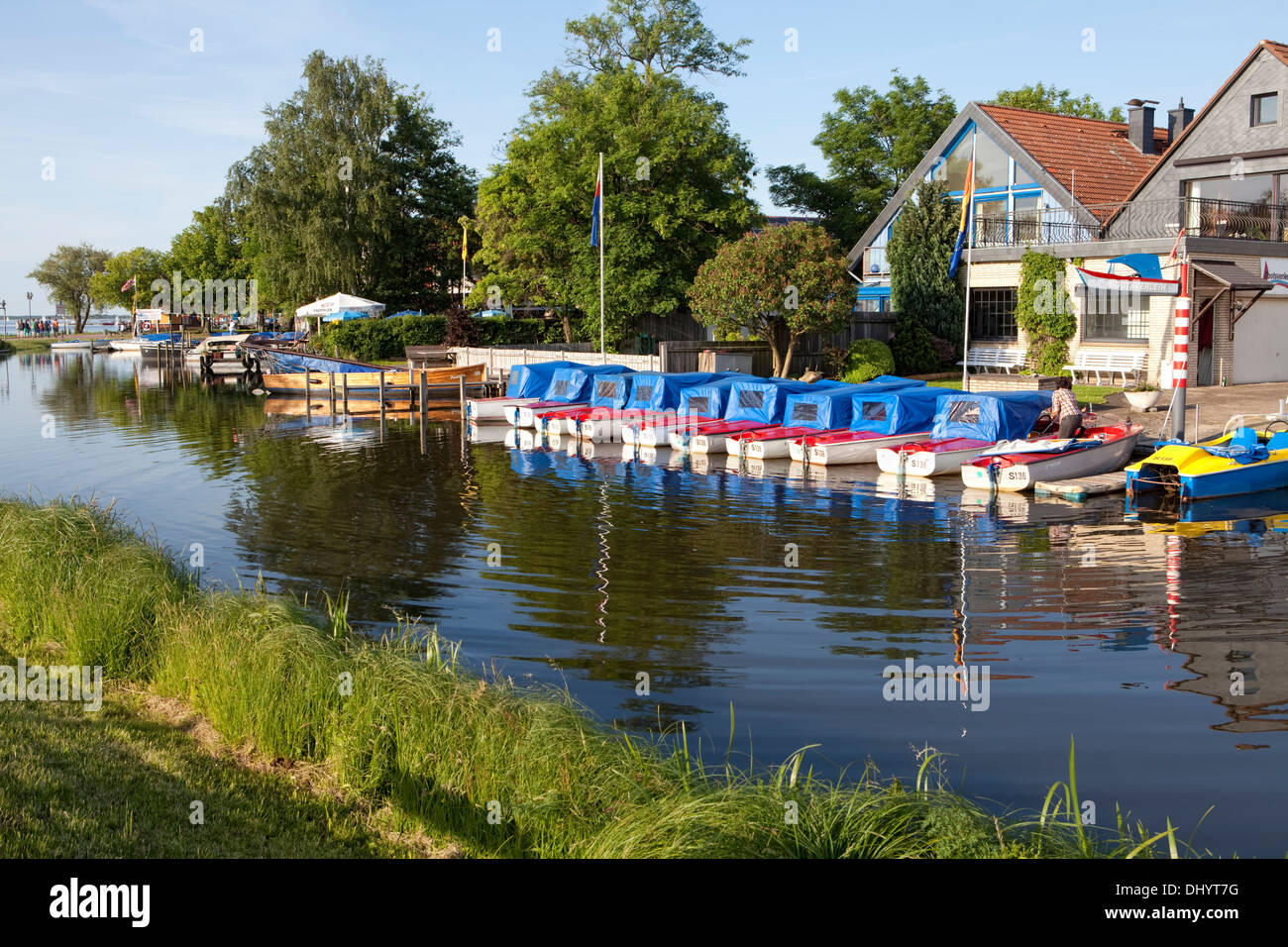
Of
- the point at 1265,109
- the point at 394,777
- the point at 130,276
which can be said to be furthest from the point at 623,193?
the point at 130,276

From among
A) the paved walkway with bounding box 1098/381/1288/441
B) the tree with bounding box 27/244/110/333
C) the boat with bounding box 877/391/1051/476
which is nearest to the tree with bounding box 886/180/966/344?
the paved walkway with bounding box 1098/381/1288/441

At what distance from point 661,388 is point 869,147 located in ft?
114

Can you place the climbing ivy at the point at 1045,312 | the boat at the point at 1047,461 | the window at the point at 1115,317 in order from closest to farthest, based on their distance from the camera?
1. the boat at the point at 1047,461
2. the window at the point at 1115,317
3. the climbing ivy at the point at 1045,312

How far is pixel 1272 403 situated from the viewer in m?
30.1

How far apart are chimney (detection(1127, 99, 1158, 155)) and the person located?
83.2 ft

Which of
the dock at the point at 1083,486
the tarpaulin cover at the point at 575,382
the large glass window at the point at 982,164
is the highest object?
the large glass window at the point at 982,164

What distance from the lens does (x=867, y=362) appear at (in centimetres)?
3944

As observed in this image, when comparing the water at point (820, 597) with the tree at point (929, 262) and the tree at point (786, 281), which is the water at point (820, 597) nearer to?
the tree at point (786, 281)

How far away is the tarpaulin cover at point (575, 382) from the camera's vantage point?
1460 inches

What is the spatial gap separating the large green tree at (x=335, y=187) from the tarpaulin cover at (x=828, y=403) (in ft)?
137

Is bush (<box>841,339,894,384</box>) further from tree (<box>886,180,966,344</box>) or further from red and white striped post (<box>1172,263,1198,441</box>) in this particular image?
red and white striped post (<box>1172,263,1198,441</box>)

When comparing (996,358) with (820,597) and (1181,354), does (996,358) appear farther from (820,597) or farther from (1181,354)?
(820,597)

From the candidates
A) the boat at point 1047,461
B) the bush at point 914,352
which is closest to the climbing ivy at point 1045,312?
the bush at point 914,352

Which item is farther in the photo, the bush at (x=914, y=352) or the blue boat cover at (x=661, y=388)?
the bush at (x=914, y=352)
